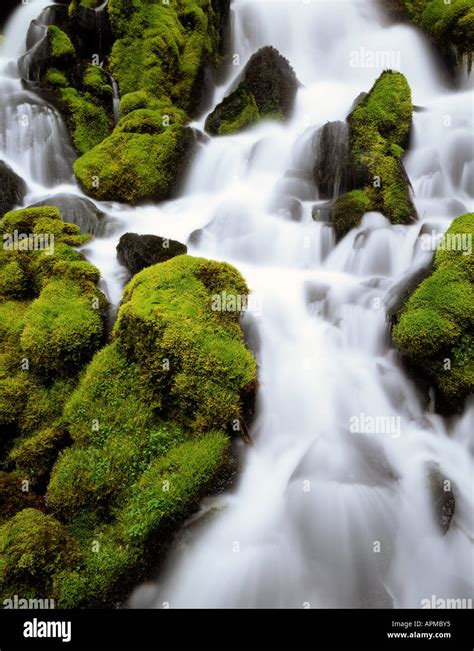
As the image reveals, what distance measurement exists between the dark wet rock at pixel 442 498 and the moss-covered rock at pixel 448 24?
13252 millimetres

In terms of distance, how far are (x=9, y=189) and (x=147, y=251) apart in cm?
446

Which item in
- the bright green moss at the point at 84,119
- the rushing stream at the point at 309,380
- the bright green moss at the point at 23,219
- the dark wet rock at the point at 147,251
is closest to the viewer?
the rushing stream at the point at 309,380

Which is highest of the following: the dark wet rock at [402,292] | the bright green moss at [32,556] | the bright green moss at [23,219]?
the bright green moss at [23,219]

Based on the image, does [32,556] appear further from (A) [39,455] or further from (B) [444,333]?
(B) [444,333]

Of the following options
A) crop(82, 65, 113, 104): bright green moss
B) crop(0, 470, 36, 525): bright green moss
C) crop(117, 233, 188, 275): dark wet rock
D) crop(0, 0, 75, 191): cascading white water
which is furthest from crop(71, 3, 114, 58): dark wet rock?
crop(0, 470, 36, 525): bright green moss

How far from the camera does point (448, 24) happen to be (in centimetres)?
1508

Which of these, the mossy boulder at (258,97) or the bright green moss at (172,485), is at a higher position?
the mossy boulder at (258,97)

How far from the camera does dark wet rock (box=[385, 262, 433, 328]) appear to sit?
6.96m

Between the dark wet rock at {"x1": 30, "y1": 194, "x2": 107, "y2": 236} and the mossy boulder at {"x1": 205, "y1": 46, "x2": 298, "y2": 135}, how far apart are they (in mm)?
4771

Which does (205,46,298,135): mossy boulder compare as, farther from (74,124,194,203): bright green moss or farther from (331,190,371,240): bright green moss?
(331,190,371,240): bright green moss

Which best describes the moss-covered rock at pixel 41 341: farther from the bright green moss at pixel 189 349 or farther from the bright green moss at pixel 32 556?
the bright green moss at pixel 32 556

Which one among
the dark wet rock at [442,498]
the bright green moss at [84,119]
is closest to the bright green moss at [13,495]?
the dark wet rock at [442,498]

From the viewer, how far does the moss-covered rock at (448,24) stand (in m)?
14.4
